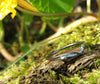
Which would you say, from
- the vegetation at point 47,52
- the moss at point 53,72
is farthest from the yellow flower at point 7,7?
the moss at point 53,72

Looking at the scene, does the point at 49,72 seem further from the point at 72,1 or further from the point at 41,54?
the point at 72,1

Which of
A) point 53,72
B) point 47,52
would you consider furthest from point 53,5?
point 53,72

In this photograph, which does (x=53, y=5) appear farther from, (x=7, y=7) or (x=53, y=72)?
(x=53, y=72)

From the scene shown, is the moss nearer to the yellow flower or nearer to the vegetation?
the vegetation

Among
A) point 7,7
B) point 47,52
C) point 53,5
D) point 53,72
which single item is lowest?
point 53,72

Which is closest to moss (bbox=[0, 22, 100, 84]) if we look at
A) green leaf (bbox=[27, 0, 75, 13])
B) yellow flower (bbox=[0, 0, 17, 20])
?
green leaf (bbox=[27, 0, 75, 13])

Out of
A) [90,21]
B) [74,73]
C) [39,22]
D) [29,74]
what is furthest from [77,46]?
[39,22]
